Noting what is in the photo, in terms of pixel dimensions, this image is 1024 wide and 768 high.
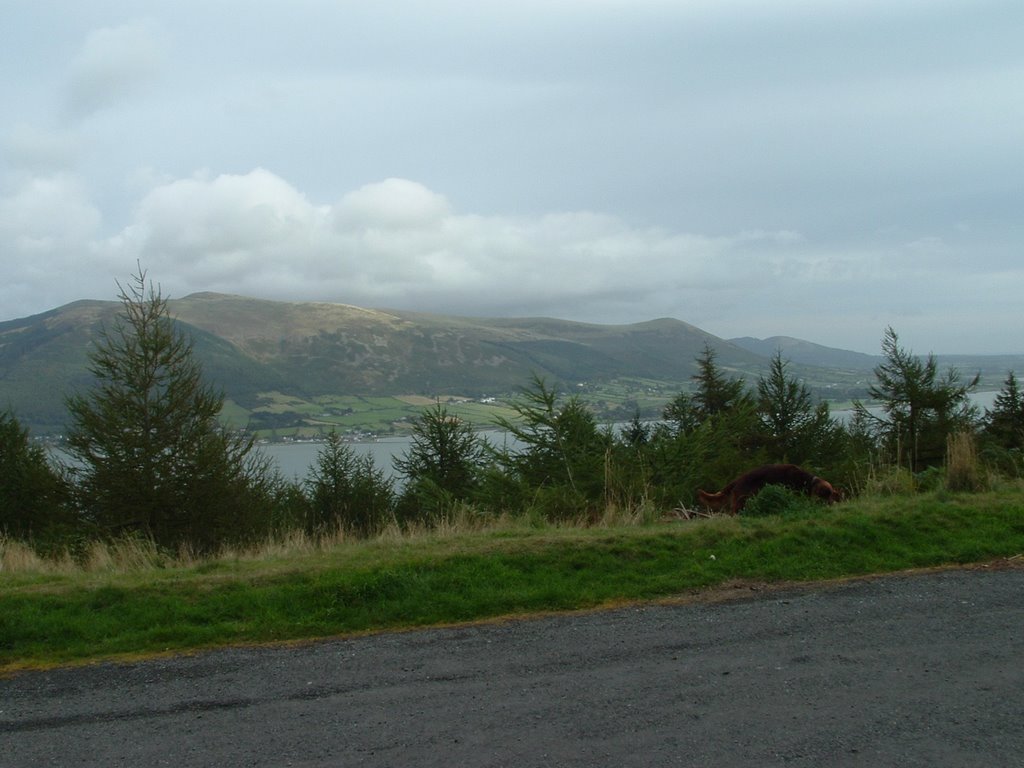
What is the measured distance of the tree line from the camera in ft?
50.9

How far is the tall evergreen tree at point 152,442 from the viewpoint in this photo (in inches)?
838

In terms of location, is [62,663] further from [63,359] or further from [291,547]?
[63,359]

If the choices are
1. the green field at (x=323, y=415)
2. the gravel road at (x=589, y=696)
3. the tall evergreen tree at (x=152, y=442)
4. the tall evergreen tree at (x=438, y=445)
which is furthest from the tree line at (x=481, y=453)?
the green field at (x=323, y=415)

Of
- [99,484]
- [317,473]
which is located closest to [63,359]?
[317,473]

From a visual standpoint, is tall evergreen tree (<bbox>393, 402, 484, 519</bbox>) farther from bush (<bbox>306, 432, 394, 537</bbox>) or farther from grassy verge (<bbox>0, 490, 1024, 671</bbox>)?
grassy verge (<bbox>0, 490, 1024, 671</bbox>)

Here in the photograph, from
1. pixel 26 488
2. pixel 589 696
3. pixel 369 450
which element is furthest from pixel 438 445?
pixel 589 696

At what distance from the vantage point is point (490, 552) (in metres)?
8.41

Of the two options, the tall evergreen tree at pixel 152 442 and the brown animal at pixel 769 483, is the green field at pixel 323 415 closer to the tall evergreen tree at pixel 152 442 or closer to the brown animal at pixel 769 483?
the tall evergreen tree at pixel 152 442

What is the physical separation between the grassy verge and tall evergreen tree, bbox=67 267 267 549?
1282cm

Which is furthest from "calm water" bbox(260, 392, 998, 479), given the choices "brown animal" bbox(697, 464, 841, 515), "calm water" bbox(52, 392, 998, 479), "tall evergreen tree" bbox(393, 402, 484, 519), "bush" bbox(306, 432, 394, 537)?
"brown animal" bbox(697, 464, 841, 515)

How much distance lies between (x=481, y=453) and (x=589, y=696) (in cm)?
2059

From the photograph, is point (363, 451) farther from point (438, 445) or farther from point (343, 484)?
point (438, 445)

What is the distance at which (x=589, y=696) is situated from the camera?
4953mm

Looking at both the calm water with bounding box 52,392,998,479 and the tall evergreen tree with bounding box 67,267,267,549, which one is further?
the calm water with bounding box 52,392,998,479
